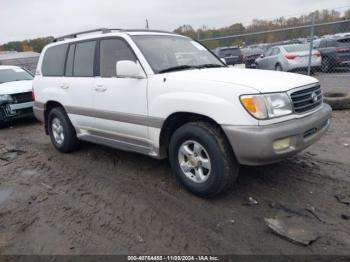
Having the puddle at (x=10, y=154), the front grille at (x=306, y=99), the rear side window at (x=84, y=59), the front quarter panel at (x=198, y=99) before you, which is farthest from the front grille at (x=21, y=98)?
the front grille at (x=306, y=99)

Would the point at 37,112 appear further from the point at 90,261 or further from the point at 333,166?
the point at 333,166

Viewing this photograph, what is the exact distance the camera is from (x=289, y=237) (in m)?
3.02

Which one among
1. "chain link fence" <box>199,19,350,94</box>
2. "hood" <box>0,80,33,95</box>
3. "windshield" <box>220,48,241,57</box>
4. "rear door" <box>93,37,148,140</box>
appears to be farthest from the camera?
"windshield" <box>220,48,241,57</box>

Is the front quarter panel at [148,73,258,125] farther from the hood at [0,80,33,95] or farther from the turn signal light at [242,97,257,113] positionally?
the hood at [0,80,33,95]

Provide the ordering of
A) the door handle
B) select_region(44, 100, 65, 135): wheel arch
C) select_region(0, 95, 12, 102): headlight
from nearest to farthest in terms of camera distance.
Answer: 1. the door handle
2. select_region(44, 100, 65, 135): wheel arch
3. select_region(0, 95, 12, 102): headlight

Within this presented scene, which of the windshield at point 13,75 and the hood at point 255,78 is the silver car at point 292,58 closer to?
the windshield at point 13,75

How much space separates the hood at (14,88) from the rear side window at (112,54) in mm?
4939

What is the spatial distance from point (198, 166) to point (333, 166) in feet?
6.61

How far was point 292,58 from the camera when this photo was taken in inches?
521

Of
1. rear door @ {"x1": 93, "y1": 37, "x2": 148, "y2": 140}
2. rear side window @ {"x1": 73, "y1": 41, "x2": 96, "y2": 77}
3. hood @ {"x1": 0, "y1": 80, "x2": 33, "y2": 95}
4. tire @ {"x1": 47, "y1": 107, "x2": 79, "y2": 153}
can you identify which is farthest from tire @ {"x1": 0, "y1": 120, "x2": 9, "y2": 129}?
rear door @ {"x1": 93, "y1": 37, "x2": 148, "y2": 140}

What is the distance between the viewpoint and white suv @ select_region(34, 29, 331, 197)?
3.33 m

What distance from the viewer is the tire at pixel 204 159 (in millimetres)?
3516

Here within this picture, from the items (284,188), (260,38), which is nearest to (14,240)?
(284,188)

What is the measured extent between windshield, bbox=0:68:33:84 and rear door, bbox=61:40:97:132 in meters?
5.14
